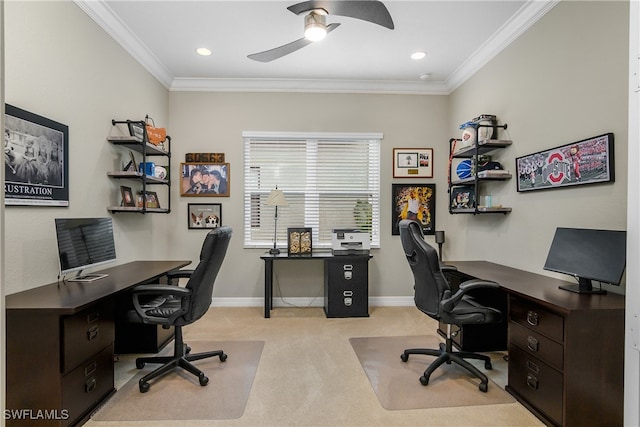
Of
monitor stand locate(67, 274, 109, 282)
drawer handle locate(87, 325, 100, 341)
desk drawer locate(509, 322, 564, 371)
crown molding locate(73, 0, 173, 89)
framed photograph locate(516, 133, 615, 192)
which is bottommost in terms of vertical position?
desk drawer locate(509, 322, 564, 371)

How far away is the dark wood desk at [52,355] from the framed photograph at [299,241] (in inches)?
86.4

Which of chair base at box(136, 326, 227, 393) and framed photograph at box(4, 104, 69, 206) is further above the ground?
framed photograph at box(4, 104, 69, 206)

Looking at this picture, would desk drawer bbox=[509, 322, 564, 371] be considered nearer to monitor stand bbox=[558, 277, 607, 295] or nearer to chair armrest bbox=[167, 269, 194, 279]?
monitor stand bbox=[558, 277, 607, 295]

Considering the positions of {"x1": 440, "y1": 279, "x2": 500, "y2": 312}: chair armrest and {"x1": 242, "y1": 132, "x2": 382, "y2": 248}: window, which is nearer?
{"x1": 440, "y1": 279, "x2": 500, "y2": 312}: chair armrest

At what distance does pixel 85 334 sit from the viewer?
6.23ft

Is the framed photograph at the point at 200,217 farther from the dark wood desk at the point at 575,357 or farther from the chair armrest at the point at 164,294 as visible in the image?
the dark wood desk at the point at 575,357

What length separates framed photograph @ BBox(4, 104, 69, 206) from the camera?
6.34 ft

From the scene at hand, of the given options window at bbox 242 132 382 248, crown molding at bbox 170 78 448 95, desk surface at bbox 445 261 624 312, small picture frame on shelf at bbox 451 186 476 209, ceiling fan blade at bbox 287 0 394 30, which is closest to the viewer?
desk surface at bbox 445 261 624 312

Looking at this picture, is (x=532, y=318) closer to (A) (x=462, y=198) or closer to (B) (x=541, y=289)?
(B) (x=541, y=289)

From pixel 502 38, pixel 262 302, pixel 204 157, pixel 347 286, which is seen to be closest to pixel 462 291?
pixel 347 286

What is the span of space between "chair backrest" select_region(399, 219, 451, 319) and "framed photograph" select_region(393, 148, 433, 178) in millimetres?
1980

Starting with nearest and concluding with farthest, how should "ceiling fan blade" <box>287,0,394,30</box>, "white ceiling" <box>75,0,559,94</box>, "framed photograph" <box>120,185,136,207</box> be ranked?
1. "ceiling fan blade" <box>287,0,394,30</box>
2. "white ceiling" <box>75,0,559,94</box>
3. "framed photograph" <box>120,185,136,207</box>

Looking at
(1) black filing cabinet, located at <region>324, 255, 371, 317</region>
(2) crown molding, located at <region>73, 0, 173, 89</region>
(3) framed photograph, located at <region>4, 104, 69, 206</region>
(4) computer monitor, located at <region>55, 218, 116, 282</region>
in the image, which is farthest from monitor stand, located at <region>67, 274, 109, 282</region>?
(1) black filing cabinet, located at <region>324, 255, 371, 317</region>

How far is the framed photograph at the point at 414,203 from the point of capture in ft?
14.1
